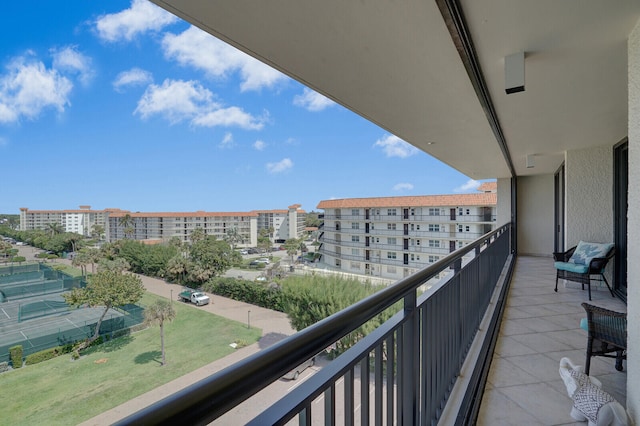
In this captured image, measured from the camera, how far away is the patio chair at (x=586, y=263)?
3.75m

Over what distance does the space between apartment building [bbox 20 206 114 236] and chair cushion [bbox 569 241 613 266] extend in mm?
20518

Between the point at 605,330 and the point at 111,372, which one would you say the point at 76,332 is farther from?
the point at 605,330

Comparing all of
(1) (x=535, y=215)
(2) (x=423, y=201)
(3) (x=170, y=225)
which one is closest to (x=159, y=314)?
(2) (x=423, y=201)

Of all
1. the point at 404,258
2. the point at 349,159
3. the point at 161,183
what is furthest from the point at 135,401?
the point at 349,159

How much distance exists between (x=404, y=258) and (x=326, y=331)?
18746 mm

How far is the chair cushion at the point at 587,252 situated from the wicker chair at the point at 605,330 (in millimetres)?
2547

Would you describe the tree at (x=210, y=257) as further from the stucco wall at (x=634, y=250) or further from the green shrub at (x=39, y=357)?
the stucco wall at (x=634, y=250)

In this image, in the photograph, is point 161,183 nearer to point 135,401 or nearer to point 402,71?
point 135,401

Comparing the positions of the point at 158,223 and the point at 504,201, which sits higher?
the point at 504,201

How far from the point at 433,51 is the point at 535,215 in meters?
7.32

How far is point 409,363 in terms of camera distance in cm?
101

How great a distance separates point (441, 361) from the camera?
1406mm

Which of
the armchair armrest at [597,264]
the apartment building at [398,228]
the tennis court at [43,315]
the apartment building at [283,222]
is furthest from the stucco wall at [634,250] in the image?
the apartment building at [283,222]

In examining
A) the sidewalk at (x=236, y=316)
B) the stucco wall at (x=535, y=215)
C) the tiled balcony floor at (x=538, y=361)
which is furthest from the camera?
the sidewalk at (x=236, y=316)
